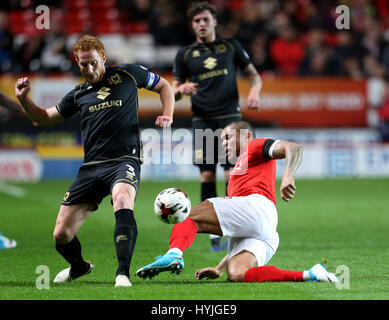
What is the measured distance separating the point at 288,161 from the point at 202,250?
2968 mm

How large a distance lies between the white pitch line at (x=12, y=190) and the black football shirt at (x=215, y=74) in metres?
7.00

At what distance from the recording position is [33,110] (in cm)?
652

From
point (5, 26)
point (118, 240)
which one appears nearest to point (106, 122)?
point (118, 240)

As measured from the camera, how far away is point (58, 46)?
1812cm

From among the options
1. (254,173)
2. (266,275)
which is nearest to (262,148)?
(254,173)

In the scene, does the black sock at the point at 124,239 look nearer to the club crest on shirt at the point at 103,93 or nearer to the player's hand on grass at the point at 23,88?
the club crest on shirt at the point at 103,93

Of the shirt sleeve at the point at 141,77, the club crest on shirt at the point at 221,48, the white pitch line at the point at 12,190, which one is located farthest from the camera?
the white pitch line at the point at 12,190

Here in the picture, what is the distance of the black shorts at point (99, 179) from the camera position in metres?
6.16

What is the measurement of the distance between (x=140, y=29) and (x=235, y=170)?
1411 cm

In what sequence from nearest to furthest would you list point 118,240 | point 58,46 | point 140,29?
1. point 118,240
2. point 58,46
3. point 140,29

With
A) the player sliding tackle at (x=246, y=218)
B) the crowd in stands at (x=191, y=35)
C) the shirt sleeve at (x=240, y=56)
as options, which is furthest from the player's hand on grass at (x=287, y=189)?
the crowd in stands at (x=191, y=35)

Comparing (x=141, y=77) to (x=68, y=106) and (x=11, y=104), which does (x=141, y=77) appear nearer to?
(x=68, y=106)

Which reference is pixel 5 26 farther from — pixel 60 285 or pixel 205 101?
pixel 60 285

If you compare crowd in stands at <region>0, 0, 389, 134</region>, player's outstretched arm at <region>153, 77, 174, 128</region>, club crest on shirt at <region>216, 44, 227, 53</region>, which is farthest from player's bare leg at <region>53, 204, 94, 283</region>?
crowd in stands at <region>0, 0, 389, 134</region>
